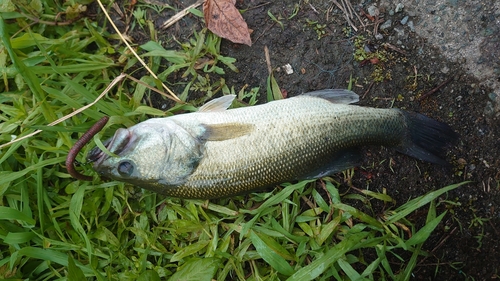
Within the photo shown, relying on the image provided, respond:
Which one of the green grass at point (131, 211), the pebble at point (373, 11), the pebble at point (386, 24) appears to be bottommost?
the green grass at point (131, 211)

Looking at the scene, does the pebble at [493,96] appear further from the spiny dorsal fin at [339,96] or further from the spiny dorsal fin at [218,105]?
the spiny dorsal fin at [218,105]

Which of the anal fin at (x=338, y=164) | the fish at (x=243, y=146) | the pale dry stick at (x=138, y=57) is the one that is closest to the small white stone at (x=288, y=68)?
the fish at (x=243, y=146)

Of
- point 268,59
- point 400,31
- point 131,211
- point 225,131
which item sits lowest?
point 131,211

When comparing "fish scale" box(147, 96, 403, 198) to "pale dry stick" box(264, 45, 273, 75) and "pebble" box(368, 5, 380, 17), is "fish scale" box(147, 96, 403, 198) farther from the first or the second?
"pebble" box(368, 5, 380, 17)

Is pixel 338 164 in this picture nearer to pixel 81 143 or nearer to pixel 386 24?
pixel 386 24

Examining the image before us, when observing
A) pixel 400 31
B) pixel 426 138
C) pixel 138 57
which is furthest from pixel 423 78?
pixel 138 57

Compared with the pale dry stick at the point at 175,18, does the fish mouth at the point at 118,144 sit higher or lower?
lower

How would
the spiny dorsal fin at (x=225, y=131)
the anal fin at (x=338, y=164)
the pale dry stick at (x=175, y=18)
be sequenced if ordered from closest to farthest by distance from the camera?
the spiny dorsal fin at (x=225, y=131)
the anal fin at (x=338, y=164)
the pale dry stick at (x=175, y=18)
